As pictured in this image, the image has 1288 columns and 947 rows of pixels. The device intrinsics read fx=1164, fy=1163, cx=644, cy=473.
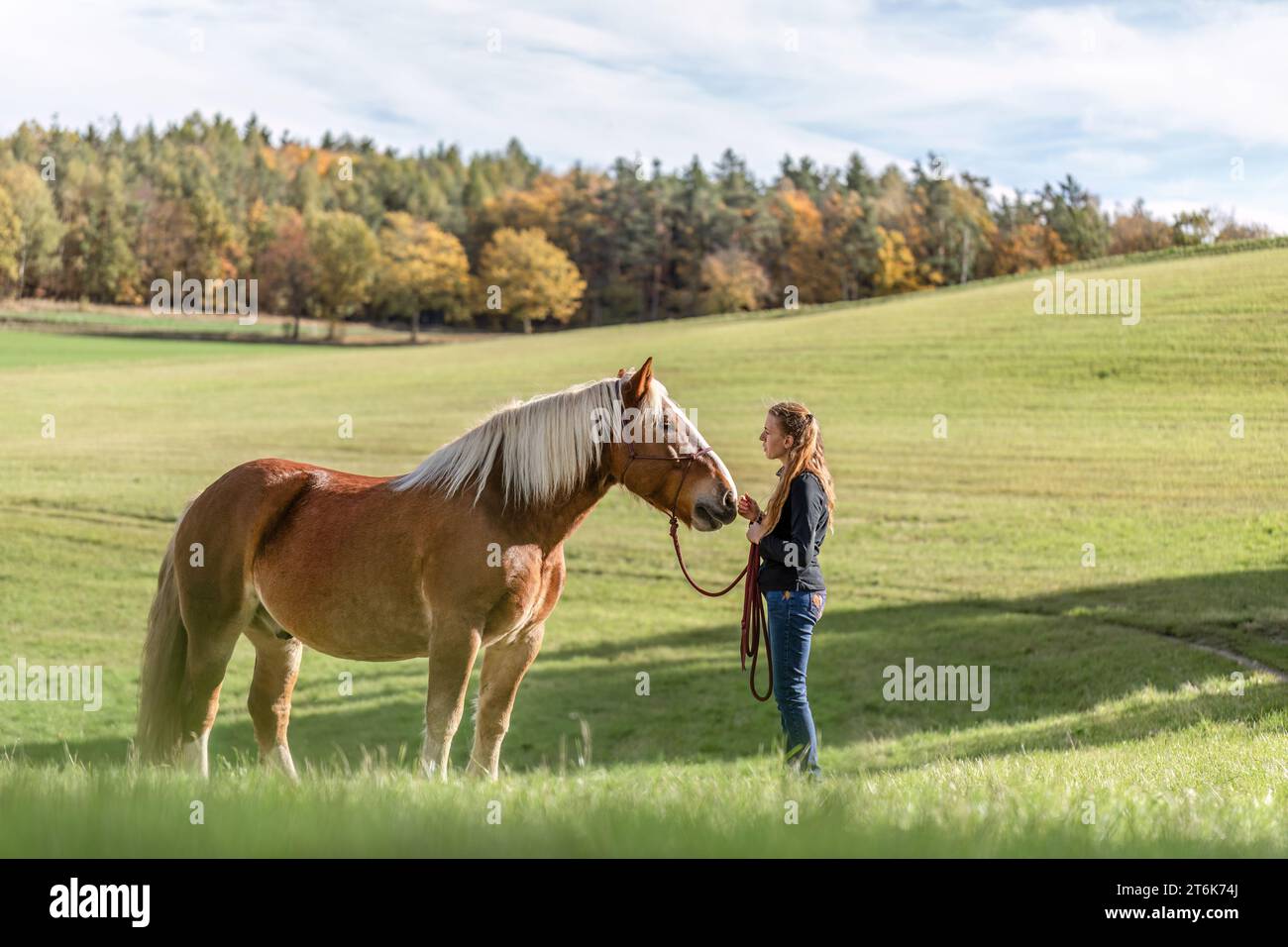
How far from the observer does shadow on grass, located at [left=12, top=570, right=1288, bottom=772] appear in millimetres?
11531

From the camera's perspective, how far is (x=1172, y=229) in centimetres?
5591

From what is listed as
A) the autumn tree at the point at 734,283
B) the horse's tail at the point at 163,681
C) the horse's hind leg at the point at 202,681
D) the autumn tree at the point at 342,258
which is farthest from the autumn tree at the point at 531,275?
the horse's hind leg at the point at 202,681

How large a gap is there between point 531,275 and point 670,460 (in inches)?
2983

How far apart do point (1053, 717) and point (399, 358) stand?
46.4m

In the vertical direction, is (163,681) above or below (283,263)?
below

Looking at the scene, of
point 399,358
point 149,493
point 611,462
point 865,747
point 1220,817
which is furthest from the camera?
point 399,358

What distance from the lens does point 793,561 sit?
5727mm

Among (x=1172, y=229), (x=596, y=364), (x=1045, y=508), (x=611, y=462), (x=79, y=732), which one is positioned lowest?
(x=79, y=732)

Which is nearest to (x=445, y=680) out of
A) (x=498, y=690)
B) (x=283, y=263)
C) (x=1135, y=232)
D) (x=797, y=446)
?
(x=498, y=690)

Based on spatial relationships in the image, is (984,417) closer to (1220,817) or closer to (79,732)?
(79,732)

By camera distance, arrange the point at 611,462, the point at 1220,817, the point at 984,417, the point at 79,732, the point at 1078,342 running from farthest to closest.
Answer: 1. the point at 1078,342
2. the point at 984,417
3. the point at 79,732
4. the point at 611,462
5. the point at 1220,817

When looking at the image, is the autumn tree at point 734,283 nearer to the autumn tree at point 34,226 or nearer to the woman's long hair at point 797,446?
the autumn tree at point 34,226

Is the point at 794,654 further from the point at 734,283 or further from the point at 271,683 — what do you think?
the point at 734,283
